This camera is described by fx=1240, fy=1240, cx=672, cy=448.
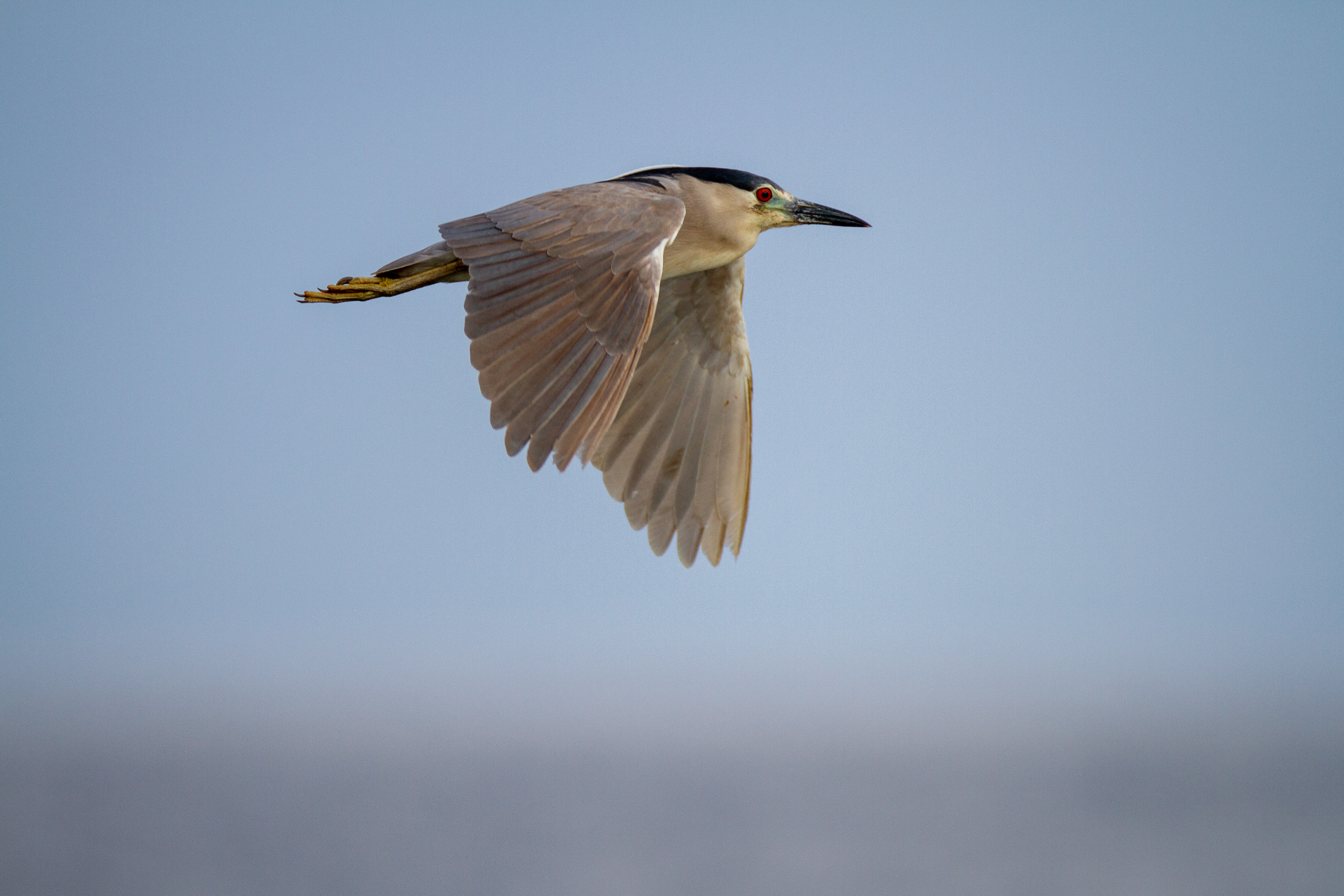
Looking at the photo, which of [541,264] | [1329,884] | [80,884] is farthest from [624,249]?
[80,884]

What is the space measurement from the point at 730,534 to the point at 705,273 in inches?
54.2

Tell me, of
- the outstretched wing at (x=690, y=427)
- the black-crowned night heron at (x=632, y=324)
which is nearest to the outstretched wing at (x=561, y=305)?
the black-crowned night heron at (x=632, y=324)

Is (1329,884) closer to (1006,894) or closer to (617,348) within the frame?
(1006,894)

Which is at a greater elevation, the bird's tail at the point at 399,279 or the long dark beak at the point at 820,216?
the long dark beak at the point at 820,216

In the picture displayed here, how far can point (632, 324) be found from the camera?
4520 mm

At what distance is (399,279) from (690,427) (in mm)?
1807

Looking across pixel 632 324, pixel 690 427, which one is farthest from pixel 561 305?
pixel 690 427

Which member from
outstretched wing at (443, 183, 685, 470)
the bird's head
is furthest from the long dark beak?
outstretched wing at (443, 183, 685, 470)

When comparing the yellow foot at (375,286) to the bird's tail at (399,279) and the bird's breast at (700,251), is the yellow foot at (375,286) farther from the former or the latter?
the bird's breast at (700,251)

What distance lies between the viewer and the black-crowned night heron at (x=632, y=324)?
433cm

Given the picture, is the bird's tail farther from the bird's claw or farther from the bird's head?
the bird's head

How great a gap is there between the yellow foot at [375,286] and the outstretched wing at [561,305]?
38cm

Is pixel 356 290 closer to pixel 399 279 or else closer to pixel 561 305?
pixel 399 279

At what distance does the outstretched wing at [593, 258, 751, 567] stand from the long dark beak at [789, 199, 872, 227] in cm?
40
